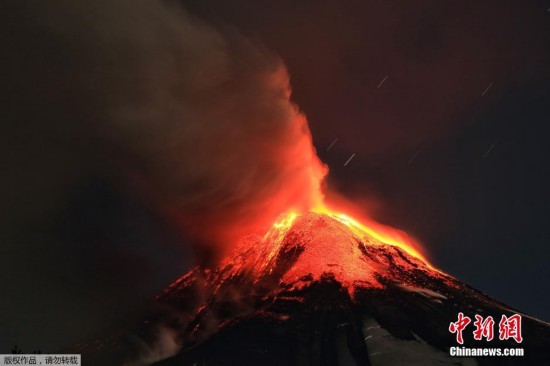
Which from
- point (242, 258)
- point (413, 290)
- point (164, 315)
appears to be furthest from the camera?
point (242, 258)

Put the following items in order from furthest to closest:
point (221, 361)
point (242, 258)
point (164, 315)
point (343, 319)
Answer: point (242, 258) → point (164, 315) → point (343, 319) → point (221, 361)

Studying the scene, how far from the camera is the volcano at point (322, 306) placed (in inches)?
3307

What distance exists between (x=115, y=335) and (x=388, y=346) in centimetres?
4388

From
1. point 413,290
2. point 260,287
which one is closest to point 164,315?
point 260,287

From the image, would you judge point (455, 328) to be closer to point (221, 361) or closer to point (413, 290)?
point (413, 290)

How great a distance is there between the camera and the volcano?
84.0m

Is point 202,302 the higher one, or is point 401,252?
point 401,252

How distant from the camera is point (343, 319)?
9100 centimetres

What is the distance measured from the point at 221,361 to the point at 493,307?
41931 mm

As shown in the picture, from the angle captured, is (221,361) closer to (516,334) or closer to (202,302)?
(202,302)

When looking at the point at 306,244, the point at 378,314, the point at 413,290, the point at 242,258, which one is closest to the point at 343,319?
the point at 378,314

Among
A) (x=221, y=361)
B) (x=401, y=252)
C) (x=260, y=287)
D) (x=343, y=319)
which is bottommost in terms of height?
(x=221, y=361)

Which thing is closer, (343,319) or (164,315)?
(343,319)

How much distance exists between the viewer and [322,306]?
94.5 meters
